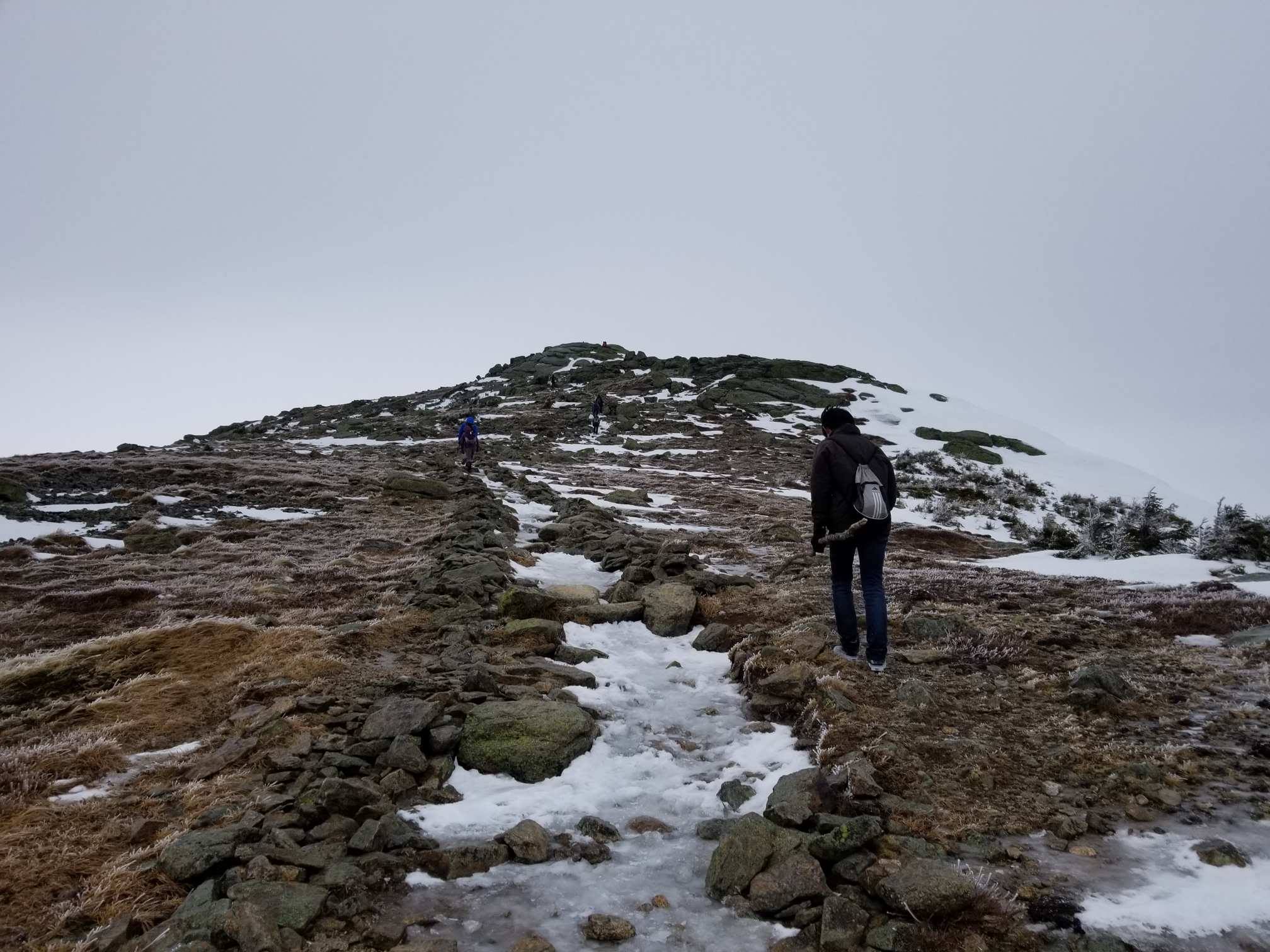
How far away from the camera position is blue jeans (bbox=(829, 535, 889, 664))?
7.36 metres

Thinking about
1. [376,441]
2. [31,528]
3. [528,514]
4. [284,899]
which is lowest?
[284,899]

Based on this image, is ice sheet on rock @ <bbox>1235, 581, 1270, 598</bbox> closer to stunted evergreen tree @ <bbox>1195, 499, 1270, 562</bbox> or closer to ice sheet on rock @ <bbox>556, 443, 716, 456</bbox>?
stunted evergreen tree @ <bbox>1195, 499, 1270, 562</bbox>

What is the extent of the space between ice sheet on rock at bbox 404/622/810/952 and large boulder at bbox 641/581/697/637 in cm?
133

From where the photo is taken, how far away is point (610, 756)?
595cm

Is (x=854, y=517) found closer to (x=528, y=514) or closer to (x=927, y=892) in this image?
(x=927, y=892)

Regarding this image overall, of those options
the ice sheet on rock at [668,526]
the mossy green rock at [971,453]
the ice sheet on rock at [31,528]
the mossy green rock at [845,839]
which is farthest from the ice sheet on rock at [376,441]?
the mossy green rock at [845,839]

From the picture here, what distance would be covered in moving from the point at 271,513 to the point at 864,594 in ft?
57.0

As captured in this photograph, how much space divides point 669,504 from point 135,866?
64.3 ft

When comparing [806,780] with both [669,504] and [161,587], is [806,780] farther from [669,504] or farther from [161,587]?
[669,504]

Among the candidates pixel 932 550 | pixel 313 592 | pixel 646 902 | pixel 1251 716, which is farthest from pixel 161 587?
pixel 932 550

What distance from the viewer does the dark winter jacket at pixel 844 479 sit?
295 inches

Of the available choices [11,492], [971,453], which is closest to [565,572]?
[11,492]

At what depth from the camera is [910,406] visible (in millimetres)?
59125

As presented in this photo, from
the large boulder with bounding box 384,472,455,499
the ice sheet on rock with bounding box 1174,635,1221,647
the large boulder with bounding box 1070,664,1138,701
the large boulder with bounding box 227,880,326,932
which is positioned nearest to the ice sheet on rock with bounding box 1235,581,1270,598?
the ice sheet on rock with bounding box 1174,635,1221,647
